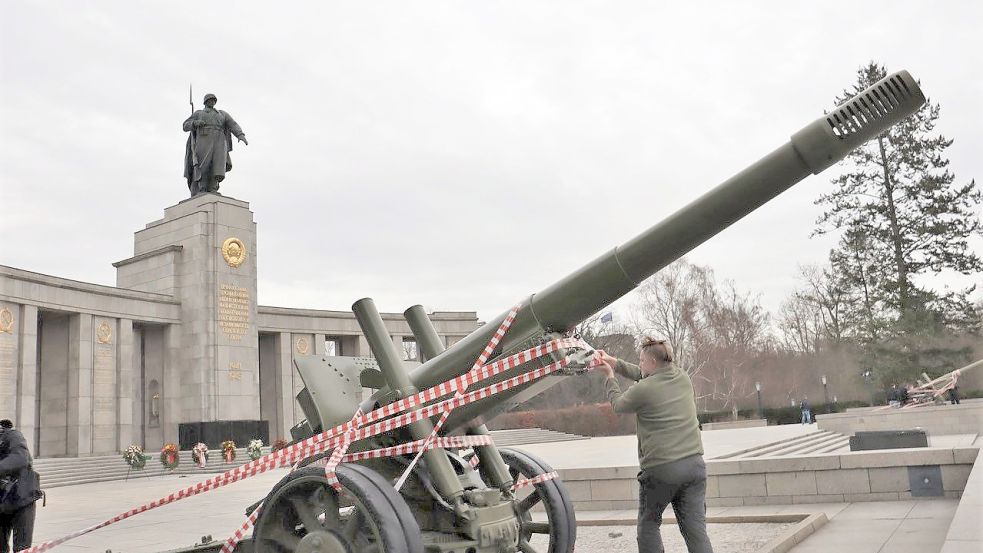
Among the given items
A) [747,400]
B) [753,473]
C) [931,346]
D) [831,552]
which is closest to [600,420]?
[931,346]

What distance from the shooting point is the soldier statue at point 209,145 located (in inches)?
1082

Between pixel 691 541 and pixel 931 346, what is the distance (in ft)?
111

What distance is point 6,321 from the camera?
75.6 feet

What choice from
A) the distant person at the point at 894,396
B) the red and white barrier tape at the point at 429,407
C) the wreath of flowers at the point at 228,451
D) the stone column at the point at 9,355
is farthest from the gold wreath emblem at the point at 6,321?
the distant person at the point at 894,396

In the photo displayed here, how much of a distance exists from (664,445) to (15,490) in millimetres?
5690

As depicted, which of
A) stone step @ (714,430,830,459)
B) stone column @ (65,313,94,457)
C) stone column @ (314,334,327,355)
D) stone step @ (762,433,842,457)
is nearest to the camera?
stone step @ (714,430,830,459)

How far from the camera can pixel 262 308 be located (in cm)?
3212

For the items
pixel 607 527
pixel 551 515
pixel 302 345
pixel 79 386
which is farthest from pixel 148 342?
pixel 551 515

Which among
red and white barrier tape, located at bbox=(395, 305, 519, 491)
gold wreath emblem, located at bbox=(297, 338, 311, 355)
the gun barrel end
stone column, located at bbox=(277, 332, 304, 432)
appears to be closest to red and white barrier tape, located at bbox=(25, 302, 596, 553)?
red and white barrier tape, located at bbox=(395, 305, 519, 491)

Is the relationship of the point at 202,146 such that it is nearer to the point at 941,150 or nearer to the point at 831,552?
the point at 831,552

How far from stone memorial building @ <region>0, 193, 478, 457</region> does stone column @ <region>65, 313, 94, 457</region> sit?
0.03 metres

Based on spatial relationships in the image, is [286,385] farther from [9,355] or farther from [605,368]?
[605,368]

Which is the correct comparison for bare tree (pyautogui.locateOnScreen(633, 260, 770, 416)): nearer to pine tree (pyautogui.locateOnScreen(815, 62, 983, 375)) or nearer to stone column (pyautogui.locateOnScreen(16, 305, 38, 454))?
pine tree (pyautogui.locateOnScreen(815, 62, 983, 375))

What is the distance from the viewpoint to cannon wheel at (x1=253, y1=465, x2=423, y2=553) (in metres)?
4.13
